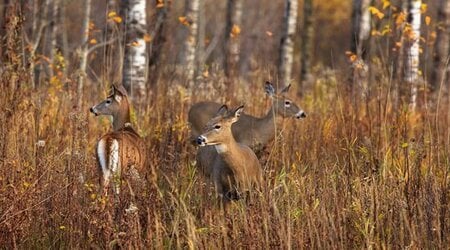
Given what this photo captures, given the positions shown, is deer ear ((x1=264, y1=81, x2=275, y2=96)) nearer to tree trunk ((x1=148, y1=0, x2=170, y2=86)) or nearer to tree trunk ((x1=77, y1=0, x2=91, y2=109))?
tree trunk ((x1=77, y1=0, x2=91, y2=109))

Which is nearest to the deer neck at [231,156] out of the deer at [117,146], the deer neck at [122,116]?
the deer at [117,146]

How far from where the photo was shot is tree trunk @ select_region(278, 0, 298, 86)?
56.1ft

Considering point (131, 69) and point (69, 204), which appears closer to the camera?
point (69, 204)

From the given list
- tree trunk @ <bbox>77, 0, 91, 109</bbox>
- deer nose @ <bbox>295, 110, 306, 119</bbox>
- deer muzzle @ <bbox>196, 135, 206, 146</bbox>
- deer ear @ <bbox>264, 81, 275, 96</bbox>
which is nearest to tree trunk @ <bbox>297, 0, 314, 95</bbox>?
tree trunk @ <bbox>77, 0, 91, 109</bbox>

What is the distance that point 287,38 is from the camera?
17.4 meters

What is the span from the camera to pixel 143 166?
817 cm

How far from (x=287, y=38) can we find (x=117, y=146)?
987 centimetres

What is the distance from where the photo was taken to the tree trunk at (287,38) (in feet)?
56.1

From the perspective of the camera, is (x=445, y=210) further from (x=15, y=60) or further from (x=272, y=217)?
(x=15, y=60)

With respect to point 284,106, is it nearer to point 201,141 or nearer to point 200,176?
point 200,176

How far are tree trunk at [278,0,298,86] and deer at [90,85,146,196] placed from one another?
25.5 ft

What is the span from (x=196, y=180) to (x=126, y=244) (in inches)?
74.5

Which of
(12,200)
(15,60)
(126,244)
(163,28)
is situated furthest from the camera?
(163,28)

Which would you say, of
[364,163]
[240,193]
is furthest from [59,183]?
[364,163]
